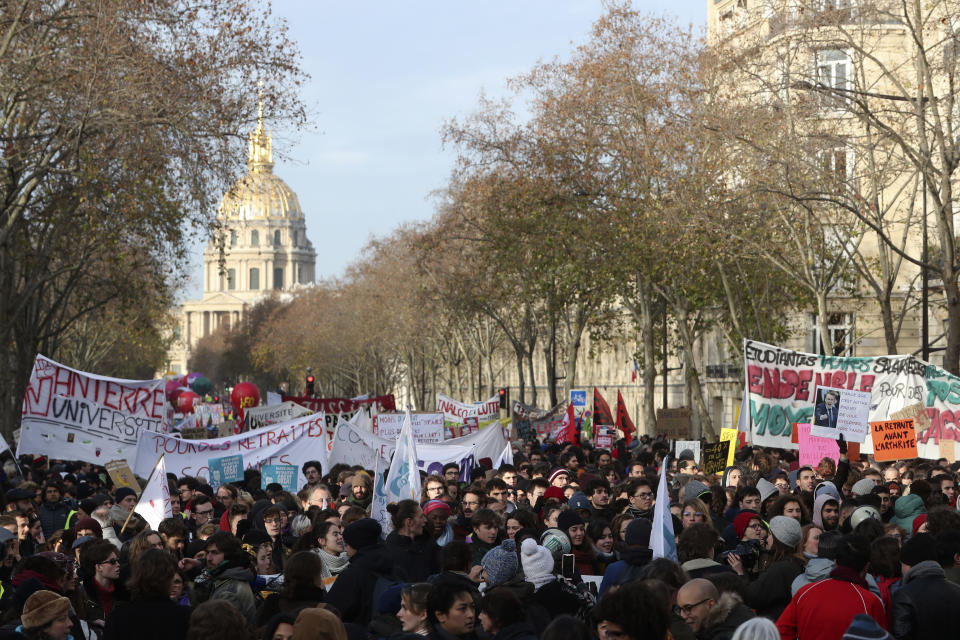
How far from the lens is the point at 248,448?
1694cm

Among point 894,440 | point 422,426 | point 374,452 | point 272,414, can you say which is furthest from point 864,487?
point 272,414

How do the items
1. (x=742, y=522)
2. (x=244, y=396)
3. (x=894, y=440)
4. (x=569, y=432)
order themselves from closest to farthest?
(x=742, y=522) < (x=894, y=440) < (x=569, y=432) < (x=244, y=396)

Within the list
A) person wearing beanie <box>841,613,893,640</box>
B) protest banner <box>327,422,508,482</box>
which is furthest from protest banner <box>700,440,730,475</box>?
person wearing beanie <box>841,613,893,640</box>

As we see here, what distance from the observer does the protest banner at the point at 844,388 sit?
17.0 meters

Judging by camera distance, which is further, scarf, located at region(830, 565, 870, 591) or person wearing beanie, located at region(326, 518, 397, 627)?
person wearing beanie, located at region(326, 518, 397, 627)

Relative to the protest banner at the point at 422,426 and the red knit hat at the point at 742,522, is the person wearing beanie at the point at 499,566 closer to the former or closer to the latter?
the red knit hat at the point at 742,522

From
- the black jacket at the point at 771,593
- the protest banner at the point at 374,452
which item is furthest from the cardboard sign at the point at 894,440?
the black jacket at the point at 771,593

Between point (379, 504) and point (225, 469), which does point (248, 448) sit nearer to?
point (225, 469)

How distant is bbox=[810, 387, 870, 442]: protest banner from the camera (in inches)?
634

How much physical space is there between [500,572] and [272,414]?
60.2ft

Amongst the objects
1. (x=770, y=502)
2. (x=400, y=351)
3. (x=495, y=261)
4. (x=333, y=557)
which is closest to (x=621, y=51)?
(x=495, y=261)

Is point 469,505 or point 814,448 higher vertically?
point 814,448

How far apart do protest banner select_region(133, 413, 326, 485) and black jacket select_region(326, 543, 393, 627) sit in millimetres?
8654

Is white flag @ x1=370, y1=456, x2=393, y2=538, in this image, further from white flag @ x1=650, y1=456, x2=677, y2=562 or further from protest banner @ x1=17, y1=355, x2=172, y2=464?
protest banner @ x1=17, y1=355, x2=172, y2=464
